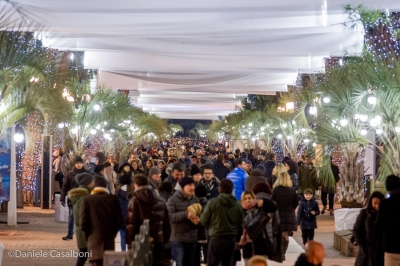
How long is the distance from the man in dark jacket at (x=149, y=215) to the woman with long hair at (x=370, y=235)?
8.16ft

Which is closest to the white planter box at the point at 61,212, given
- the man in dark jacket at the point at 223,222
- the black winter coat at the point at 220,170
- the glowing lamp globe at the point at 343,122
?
the black winter coat at the point at 220,170

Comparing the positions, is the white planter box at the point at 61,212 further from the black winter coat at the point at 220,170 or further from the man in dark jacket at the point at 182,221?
the man in dark jacket at the point at 182,221

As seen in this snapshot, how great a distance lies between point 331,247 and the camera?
17.4 m

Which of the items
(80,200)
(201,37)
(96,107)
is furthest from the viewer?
(96,107)

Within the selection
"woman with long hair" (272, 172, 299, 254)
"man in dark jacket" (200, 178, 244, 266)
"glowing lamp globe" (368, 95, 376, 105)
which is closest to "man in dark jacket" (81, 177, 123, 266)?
"man in dark jacket" (200, 178, 244, 266)

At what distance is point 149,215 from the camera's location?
10648 millimetres

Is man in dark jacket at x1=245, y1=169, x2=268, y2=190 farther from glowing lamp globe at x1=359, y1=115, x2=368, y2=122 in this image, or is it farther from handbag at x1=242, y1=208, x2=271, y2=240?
glowing lamp globe at x1=359, y1=115, x2=368, y2=122

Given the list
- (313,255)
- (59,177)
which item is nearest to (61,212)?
(59,177)

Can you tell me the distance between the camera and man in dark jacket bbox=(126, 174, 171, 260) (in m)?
10.7

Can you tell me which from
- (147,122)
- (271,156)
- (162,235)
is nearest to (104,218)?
(162,235)

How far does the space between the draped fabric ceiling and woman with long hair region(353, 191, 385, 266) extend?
596cm

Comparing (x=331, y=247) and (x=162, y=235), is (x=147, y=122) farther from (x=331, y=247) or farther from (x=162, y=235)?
(x=162, y=235)

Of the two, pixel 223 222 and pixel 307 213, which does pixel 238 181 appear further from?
pixel 223 222

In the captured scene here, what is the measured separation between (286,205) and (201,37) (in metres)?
8.40
